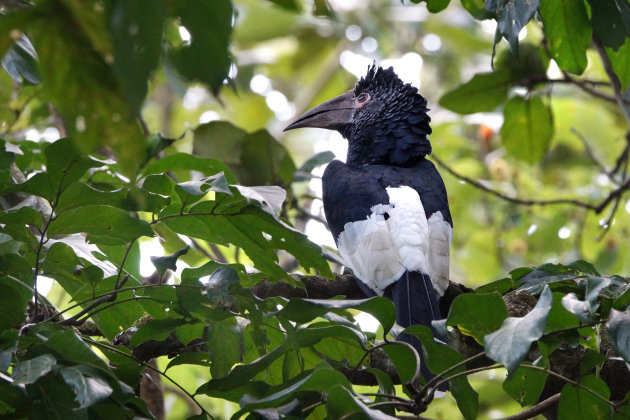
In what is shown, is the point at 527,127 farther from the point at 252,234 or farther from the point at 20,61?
the point at 20,61

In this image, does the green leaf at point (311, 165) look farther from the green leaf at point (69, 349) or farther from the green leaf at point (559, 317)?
the green leaf at point (69, 349)

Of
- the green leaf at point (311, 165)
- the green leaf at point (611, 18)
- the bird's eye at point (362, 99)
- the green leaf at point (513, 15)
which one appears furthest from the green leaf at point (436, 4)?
the bird's eye at point (362, 99)

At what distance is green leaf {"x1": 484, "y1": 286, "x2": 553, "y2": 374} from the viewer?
1.22 m

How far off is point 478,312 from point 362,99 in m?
2.61

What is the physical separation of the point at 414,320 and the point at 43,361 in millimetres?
1490

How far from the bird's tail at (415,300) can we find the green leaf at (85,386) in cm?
140

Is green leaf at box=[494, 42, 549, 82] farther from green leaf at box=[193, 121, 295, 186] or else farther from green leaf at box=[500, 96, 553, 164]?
green leaf at box=[193, 121, 295, 186]

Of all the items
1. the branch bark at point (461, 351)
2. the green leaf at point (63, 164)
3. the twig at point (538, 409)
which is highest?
the green leaf at point (63, 164)

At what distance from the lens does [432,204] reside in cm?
296

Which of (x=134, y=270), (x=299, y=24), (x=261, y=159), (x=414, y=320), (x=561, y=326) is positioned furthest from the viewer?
(x=299, y=24)

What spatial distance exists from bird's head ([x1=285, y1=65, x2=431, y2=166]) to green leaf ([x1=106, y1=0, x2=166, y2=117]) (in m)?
2.73

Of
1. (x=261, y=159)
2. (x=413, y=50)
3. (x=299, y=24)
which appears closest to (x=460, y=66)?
(x=413, y=50)

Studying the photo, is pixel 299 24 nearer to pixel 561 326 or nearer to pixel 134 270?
pixel 134 270

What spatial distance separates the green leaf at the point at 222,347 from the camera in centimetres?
146
